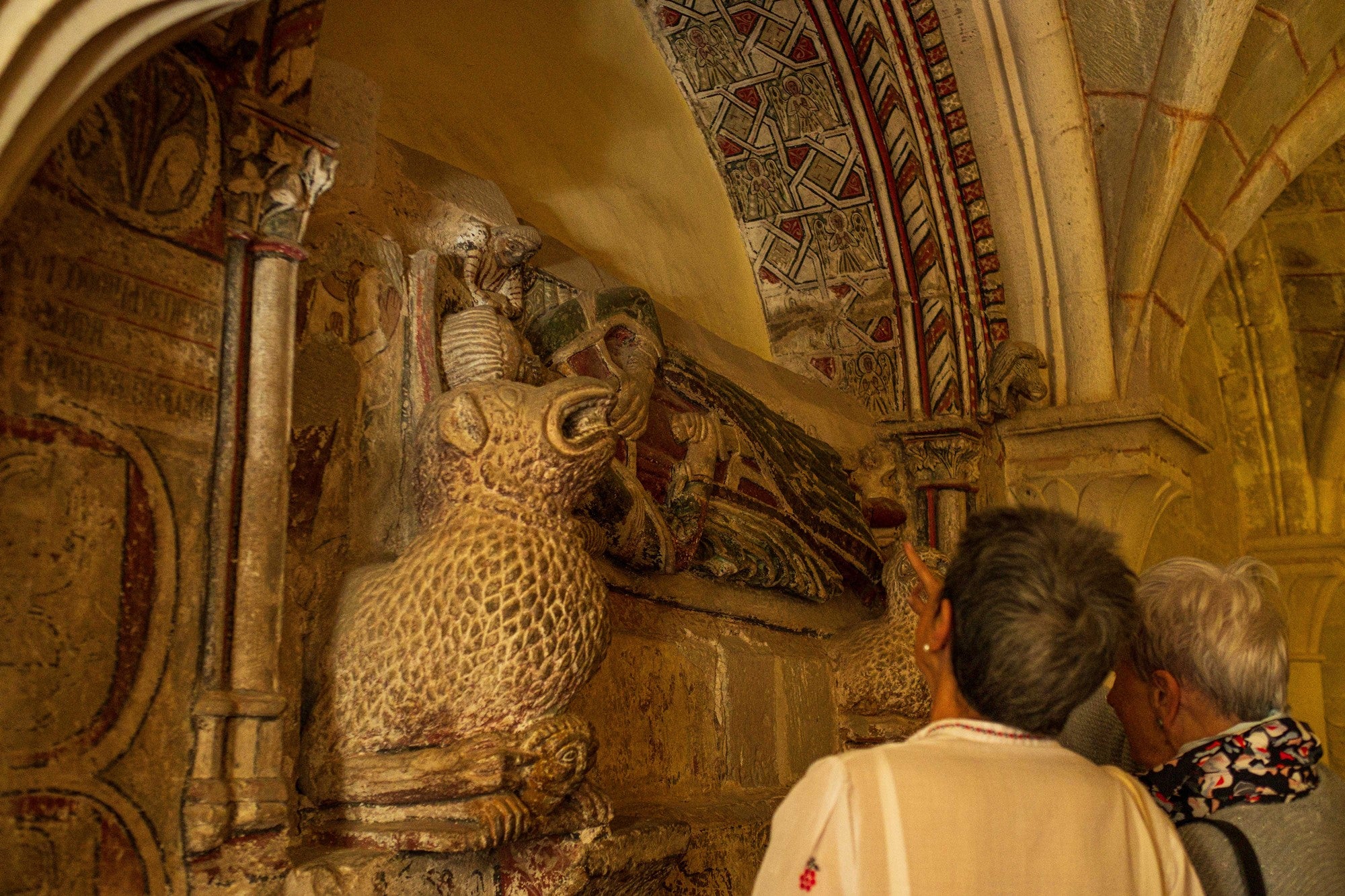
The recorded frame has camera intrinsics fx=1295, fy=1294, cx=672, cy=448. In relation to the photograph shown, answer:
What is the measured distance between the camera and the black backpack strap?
1.59 meters

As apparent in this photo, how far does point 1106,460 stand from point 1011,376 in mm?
470

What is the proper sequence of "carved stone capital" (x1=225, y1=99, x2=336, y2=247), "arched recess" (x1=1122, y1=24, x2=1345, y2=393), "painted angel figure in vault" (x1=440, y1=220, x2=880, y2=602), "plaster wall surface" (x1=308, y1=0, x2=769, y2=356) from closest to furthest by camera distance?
"carved stone capital" (x1=225, y1=99, x2=336, y2=247) → "painted angel figure in vault" (x1=440, y1=220, x2=880, y2=602) → "plaster wall surface" (x1=308, y1=0, x2=769, y2=356) → "arched recess" (x1=1122, y1=24, x2=1345, y2=393)

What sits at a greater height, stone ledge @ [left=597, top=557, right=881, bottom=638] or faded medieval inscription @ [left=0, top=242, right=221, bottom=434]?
faded medieval inscription @ [left=0, top=242, right=221, bottom=434]

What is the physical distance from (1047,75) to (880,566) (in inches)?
71.4

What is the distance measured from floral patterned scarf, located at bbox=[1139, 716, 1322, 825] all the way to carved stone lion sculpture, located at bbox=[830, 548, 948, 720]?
6.10 feet

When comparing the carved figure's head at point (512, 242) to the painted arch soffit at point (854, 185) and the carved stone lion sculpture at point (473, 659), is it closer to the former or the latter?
the carved stone lion sculpture at point (473, 659)

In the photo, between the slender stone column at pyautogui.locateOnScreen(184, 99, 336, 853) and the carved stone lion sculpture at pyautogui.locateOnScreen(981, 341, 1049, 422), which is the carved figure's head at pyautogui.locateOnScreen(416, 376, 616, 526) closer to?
the slender stone column at pyautogui.locateOnScreen(184, 99, 336, 853)

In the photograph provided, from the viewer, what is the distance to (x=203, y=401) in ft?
6.05

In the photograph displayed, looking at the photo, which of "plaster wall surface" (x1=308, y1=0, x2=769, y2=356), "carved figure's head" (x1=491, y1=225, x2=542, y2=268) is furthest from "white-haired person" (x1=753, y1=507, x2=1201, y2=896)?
"plaster wall surface" (x1=308, y1=0, x2=769, y2=356)

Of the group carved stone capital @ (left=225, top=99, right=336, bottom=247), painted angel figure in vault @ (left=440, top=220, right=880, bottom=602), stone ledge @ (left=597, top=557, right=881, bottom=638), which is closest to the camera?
carved stone capital @ (left=225, top=99, right=336, bottom=247)

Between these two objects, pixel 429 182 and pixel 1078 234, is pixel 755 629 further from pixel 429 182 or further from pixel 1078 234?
pixel 1078 234

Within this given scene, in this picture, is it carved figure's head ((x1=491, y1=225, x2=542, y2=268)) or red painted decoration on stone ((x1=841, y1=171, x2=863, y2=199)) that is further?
red painted decoration on stone ((x1=841, y1=171, x2=863, y2=199))

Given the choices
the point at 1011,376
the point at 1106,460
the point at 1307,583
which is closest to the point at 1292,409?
the point at 1307,583

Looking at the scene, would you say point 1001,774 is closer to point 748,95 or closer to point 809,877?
point 809,877
